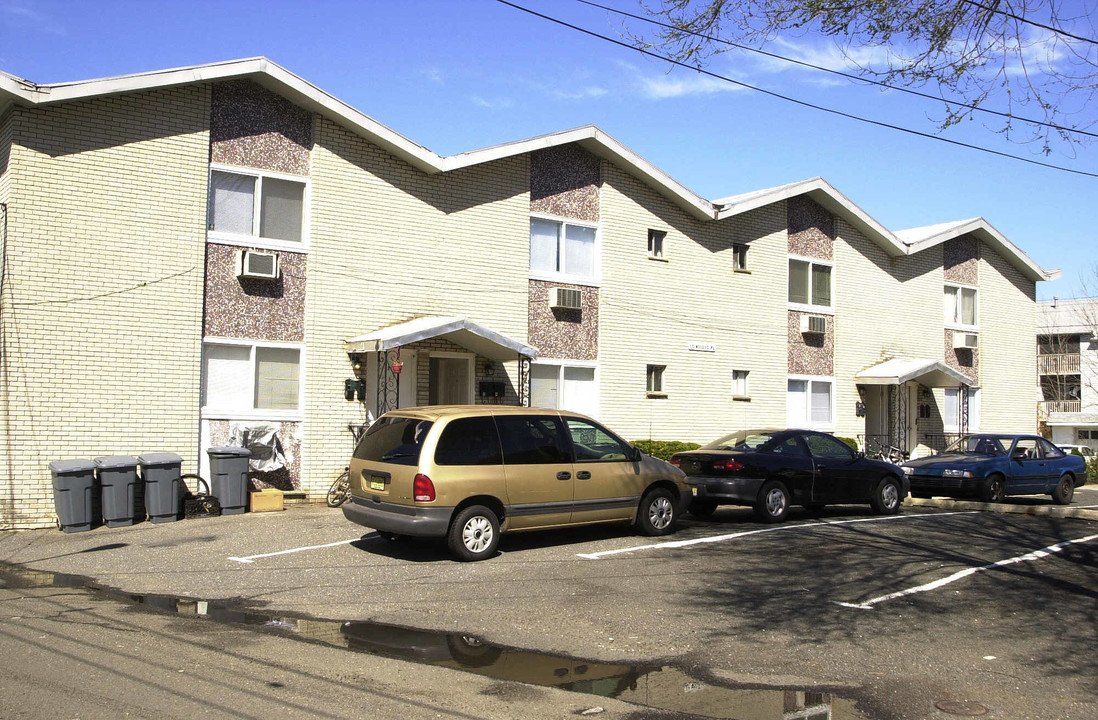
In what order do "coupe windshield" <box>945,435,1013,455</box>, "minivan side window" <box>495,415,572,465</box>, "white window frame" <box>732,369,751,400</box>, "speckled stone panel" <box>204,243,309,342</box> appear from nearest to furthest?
"minivan side window" <box>495,415,572,465</box>, "speckled stone panel" <box>204,243,309,342</box>, "coupe windshield" <box>945,435,1013,455</box>, "white window frame" <box>732,369,751,400</box>

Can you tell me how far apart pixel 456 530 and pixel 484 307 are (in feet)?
26.6

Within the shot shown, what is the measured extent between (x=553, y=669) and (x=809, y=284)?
18.1m

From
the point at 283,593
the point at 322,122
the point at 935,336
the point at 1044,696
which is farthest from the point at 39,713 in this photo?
the point at 935,336

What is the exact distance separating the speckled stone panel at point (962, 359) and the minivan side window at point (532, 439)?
17.9 metres

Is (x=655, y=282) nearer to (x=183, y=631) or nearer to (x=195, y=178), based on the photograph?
(x=195, y=178)

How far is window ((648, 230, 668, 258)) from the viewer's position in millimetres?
20859

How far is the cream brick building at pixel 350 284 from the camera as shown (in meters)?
14.3

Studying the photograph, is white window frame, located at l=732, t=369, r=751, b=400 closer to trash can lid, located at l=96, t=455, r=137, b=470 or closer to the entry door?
the entry door

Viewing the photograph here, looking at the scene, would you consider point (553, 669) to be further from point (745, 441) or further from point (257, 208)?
point (257, 208)

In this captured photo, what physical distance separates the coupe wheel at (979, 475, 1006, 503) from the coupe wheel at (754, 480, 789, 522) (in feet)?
18.9

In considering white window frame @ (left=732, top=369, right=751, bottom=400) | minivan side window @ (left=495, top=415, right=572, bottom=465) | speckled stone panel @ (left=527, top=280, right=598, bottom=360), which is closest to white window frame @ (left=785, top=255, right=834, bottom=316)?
white window frame @ (left=732, top=369, right=751, bottom=400)

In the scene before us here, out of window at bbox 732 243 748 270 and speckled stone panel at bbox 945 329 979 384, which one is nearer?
window at bbox 732 243 748 270

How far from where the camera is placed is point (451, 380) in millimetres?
18438

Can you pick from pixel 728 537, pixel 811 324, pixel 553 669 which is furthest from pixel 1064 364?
pixel 553 669
